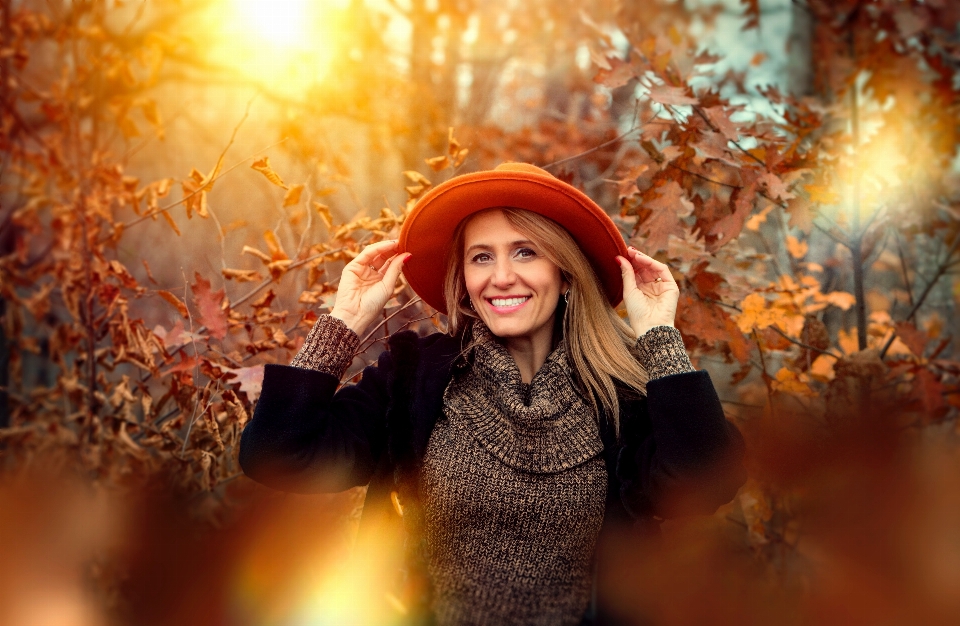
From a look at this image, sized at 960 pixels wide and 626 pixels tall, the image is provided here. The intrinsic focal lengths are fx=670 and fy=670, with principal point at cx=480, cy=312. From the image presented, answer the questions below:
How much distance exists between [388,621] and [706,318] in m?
1.46

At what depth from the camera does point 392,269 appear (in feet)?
6.77

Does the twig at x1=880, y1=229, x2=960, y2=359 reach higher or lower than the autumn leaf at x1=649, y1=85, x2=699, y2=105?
lower

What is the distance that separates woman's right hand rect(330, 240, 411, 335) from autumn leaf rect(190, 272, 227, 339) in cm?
53

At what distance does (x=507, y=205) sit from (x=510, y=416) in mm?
621

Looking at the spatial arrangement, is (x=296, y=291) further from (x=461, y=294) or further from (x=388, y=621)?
(x=388, y=621)

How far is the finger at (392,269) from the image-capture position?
2.04 m

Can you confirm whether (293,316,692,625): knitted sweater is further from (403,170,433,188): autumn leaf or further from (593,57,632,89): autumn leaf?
(593,57,632,89): autumn leaf

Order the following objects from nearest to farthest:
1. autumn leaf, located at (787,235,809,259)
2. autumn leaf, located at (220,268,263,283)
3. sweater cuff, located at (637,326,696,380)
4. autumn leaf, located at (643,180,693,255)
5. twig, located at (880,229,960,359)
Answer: sweater cuff, located at (637,326,696,380) → autumn leaf, located at (643,180,693,255) → autumn leaf, located at (220,268,263,283) → twig, located at (880,229,960,359) → autumn leaf, located at (787,235,809,259)

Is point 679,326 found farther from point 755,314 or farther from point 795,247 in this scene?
point 795,247

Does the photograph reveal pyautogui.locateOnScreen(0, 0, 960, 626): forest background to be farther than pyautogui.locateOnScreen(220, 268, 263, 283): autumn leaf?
No

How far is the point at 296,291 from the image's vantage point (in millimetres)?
2951

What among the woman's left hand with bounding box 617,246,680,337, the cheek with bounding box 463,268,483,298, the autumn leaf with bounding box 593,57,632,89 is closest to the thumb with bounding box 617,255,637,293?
the woman's left hand with bounding box 617,246,680,337

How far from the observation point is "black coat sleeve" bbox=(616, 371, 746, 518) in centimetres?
173

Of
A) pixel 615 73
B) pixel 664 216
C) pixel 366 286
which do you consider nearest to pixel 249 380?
pixel 366 286
